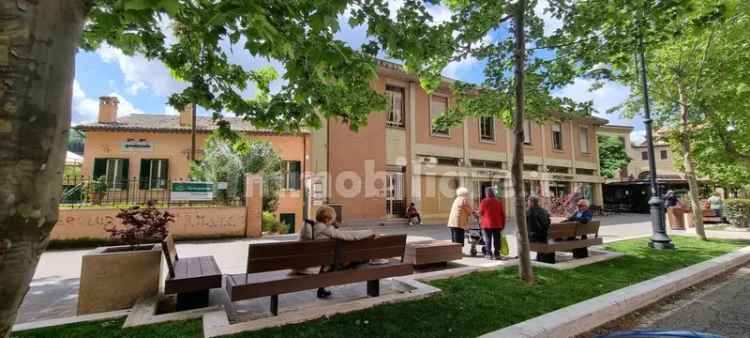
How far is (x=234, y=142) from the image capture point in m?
5.40

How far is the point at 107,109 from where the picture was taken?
18906 mm

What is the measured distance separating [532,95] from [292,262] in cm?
547

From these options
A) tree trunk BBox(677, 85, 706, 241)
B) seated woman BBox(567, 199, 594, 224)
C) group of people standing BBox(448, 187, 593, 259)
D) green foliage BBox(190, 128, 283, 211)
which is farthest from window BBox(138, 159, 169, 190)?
tree trunk BBox(677, 85, 706, 241)

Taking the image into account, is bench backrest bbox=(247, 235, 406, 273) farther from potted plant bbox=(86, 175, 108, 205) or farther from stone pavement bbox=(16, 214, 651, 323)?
potted plant bbox=(86, 175, 108, 205)

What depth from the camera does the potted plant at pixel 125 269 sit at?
12.8 feet

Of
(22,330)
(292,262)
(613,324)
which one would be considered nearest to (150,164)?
(22,330)

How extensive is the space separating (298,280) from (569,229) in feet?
18.9

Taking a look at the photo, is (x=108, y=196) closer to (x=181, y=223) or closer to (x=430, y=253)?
(x=181, y=223)

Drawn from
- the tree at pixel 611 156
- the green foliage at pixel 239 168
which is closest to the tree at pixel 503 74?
the green foliage at pixel 239 168

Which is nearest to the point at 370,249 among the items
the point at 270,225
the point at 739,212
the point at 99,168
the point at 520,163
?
the point at 520,163

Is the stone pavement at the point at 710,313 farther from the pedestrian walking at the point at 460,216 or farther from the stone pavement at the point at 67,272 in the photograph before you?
the pedestrian walking at the point at 460,216

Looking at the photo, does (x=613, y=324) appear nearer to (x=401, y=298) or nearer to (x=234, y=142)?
(x=401, y=298)

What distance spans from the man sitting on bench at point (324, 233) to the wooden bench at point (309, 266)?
0.07m

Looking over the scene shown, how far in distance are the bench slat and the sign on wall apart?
8.15 metres
